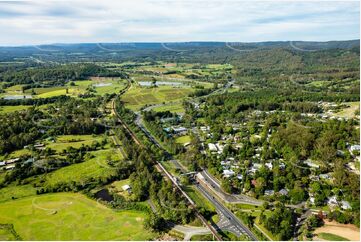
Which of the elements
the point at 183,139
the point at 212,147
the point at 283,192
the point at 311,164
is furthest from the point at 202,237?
the point at 183,139

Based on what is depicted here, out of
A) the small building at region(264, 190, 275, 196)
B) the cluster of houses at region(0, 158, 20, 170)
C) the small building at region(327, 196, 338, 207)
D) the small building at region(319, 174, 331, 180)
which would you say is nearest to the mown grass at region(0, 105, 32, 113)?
the cluster of houses at region(0, 158, 20, 170)

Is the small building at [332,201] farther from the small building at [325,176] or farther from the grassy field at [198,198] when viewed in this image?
the grassy field at [198,198]

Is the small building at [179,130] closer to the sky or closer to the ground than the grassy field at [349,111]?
closer to the ground

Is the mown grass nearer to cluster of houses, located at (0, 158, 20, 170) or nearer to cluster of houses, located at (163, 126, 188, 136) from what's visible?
cluster of houses, located at (0, 158, 20, 170)

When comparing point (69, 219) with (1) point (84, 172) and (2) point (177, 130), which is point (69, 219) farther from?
(2) point (177, 130)

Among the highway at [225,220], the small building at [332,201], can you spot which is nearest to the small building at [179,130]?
the highway at [225,220]
